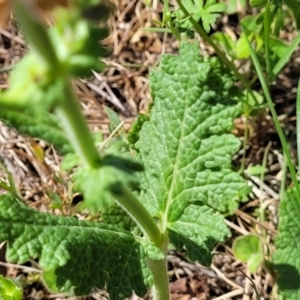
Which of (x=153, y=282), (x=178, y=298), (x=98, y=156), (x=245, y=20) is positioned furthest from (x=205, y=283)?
(x=98, y=156)

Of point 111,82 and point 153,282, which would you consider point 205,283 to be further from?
point 111,82

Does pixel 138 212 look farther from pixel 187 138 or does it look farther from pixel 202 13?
pixel 202 13

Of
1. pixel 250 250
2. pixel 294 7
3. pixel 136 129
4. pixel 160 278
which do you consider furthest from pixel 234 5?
pixel 160 278

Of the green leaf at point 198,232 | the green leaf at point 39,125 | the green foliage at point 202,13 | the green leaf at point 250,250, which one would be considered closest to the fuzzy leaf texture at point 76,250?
the green leaf at point 198,232

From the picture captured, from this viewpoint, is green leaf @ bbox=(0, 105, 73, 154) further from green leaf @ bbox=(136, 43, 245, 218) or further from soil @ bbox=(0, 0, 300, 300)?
soil @ bbox=(0, 0, 300, 300)

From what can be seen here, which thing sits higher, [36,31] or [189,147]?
[36,31]

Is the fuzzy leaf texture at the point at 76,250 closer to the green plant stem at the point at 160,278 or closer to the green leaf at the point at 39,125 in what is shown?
the green plant stem at the point at 160,278

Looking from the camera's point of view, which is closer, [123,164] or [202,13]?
[123,164]
